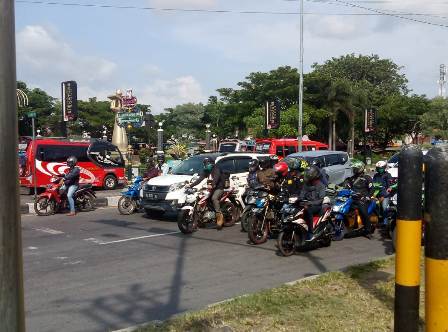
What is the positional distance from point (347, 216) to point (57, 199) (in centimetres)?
840

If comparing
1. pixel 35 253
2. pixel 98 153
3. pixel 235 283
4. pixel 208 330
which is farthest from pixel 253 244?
pixel 98 153

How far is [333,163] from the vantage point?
20.0 metres

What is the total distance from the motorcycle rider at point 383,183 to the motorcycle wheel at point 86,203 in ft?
27.4

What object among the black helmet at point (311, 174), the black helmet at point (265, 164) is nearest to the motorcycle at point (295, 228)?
the black helmet at point (311, 174)

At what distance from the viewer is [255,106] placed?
46.1 metres

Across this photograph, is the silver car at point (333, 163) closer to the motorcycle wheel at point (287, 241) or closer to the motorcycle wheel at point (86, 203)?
the motorcycle wheel at point (86, 203)

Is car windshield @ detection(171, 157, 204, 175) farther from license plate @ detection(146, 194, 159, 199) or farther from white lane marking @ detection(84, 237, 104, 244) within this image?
white lane marking @ detection(84, 237, 104, 244)

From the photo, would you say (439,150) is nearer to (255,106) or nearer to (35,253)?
(35,253)

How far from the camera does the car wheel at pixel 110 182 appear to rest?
22922 mm

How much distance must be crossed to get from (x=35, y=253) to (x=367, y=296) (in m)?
6.23

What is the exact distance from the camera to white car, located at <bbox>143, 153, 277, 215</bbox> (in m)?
13.2

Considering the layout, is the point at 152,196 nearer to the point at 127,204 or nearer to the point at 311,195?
the point at 127,204

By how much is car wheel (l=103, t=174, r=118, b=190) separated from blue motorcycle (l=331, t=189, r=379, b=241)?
46.3 feet

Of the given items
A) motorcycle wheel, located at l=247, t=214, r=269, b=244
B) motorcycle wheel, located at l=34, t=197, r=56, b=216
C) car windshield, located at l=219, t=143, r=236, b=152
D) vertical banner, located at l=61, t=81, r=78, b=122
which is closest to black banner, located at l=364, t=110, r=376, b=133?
car windshield, located at l=219, t=143, r=236, b=152
